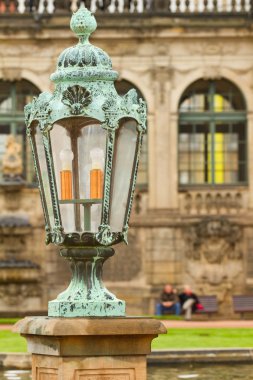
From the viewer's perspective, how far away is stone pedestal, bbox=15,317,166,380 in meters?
10.2

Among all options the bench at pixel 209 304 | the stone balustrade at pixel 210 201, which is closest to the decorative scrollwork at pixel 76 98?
the bench at pixel 209 304

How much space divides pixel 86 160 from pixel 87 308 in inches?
39.7

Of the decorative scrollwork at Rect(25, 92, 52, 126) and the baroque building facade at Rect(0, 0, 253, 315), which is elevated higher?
the baroque building facade at Rect(0, 0, 253, 315)

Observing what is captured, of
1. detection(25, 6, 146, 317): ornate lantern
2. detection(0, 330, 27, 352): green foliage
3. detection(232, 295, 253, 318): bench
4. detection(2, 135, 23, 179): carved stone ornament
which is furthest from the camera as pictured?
detection(2, 135, 23, 179): carved stone ornament

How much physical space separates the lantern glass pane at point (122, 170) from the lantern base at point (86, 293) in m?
0.26

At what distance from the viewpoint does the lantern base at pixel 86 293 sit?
10406mm

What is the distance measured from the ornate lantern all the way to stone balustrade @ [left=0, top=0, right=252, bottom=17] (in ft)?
124

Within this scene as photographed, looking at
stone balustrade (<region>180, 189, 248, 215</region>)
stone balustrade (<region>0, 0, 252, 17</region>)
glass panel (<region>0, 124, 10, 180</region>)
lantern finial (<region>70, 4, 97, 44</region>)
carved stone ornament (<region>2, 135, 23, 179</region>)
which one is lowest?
lantern finial (<region>70, 4, 97, 44</region>)

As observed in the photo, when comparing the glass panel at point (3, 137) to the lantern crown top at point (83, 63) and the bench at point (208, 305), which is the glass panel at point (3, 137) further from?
the lantern crown top at point (83, 63)

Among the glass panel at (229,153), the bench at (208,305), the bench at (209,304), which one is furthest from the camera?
the glass panel at (229,153)

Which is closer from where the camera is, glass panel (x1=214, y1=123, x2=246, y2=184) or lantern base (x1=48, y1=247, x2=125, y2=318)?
lantern base (x1=48, y1=247, x2=125, y2=318)

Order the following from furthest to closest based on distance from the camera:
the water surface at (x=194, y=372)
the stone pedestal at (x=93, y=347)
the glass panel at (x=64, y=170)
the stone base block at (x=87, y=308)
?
the water surface at (x=194, y=372) → the glass panel at (x=64, y=170) → the stone base block at (x=87, y=308) → the stone pedestal at (x=93, y=347)

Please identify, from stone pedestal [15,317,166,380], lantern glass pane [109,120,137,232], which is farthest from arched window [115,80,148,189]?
stone pedestal [15,317,166,380]

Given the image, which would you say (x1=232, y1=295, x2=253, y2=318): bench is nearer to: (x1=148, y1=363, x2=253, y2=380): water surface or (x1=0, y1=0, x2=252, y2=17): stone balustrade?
(x1=0, y1=0, x2=252, y2=17): stone balustrade
